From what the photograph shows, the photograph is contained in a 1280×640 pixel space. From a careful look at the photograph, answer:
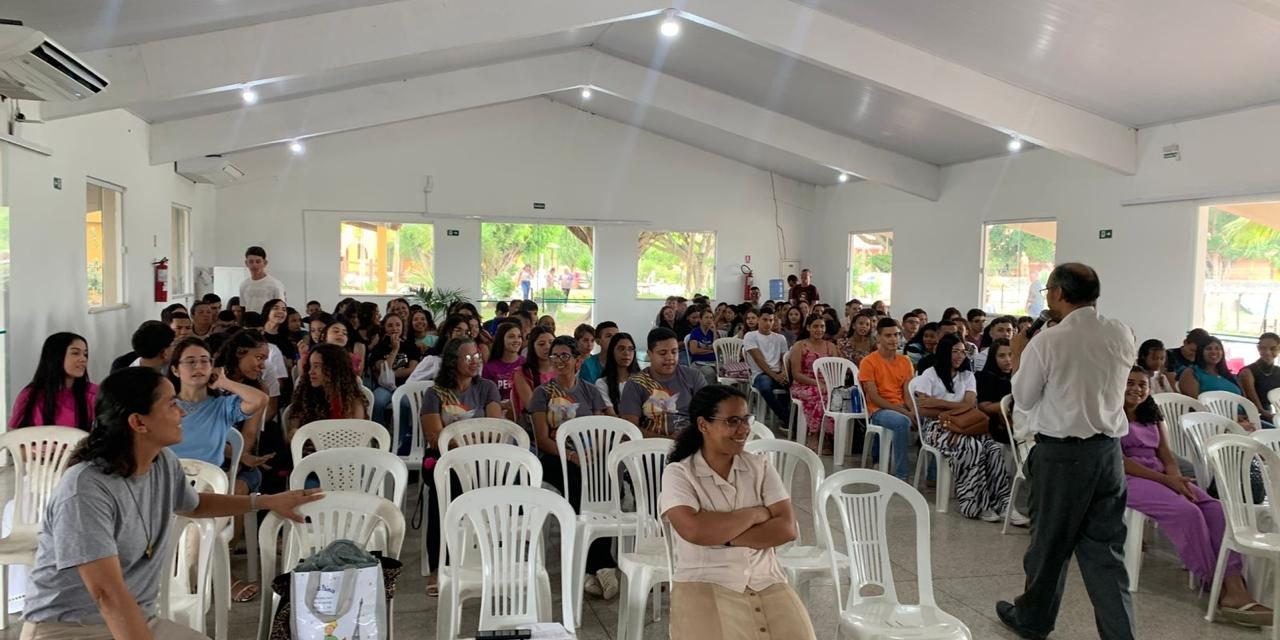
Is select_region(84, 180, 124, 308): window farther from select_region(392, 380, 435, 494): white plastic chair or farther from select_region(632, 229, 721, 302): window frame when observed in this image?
select_region(632, 229, 721, 302): window frame

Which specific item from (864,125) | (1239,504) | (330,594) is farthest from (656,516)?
(864,125)

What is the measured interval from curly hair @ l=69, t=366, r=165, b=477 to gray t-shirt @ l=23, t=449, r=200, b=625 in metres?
0.03

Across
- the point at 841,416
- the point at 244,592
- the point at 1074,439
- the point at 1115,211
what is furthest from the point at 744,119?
the point at 244,592

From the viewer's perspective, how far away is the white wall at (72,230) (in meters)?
5.91

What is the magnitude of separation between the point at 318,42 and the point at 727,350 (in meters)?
4.80

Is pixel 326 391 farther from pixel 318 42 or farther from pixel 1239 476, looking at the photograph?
pixel 1239 476

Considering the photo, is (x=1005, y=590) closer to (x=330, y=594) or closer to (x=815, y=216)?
(x=330, y=594)

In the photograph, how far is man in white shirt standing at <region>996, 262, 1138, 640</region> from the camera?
10.3ft

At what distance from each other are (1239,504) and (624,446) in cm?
270

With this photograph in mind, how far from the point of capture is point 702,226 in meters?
14.3

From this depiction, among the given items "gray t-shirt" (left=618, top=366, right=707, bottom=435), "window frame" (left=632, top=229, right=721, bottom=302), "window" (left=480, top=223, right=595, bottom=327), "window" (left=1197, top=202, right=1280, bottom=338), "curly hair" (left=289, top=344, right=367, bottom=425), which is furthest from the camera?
"window frame" (left=632, top=229, right=721, bottom=302)

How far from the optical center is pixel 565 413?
14.6 feet

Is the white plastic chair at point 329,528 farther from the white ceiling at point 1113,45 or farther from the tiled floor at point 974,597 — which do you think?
the white ceiling at point 1113,45

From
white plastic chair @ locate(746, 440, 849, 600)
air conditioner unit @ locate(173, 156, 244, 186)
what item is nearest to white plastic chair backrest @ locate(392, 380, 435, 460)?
white plastic chair @ locate(746, 440, 849, 600)
